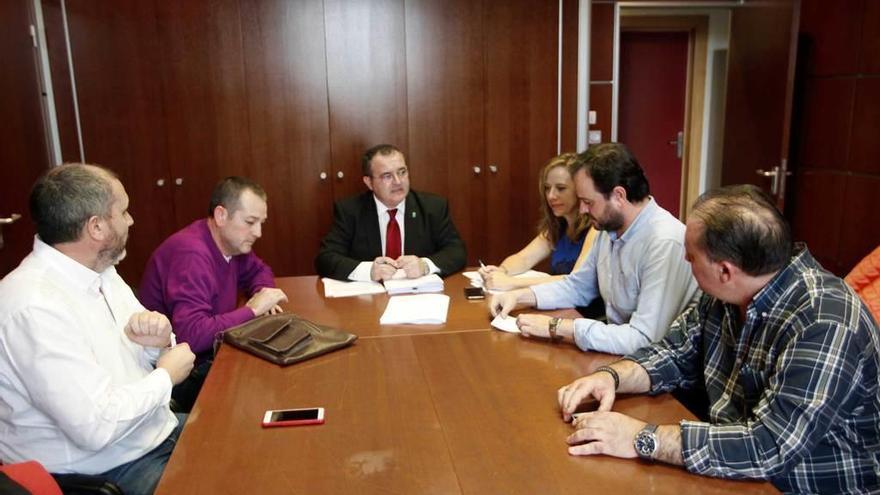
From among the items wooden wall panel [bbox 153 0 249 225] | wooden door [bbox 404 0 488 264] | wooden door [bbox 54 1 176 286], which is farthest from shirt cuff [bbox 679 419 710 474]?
wooden door [bbox 54 1 176 286]

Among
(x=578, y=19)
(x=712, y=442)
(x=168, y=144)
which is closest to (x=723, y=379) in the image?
(x=712, y=442)

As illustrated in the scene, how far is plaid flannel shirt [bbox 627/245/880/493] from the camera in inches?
52.4

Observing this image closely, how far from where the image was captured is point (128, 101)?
4.12 m

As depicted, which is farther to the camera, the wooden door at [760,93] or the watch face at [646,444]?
the wooden door at [760,93]

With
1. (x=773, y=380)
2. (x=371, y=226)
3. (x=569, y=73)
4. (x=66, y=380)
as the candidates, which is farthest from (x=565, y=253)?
(x=66, y=380)

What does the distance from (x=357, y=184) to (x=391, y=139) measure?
1.18 ft

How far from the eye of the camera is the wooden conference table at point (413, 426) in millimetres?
1347

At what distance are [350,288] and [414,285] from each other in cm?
27

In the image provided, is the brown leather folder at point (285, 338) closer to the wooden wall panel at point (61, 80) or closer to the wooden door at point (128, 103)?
the wooden door at point (128, 103)

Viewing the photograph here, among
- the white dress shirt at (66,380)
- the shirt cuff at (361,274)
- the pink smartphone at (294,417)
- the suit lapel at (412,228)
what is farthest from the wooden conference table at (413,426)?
the suit lapel at (412,228)

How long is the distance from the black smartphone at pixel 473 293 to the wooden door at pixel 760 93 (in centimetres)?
200

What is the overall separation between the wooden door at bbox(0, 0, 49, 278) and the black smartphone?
2.05 meters

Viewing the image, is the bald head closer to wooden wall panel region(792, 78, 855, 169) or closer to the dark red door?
wooden wall panel region(792, 78, 855, 169)

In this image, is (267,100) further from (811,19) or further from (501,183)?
(811,19)
